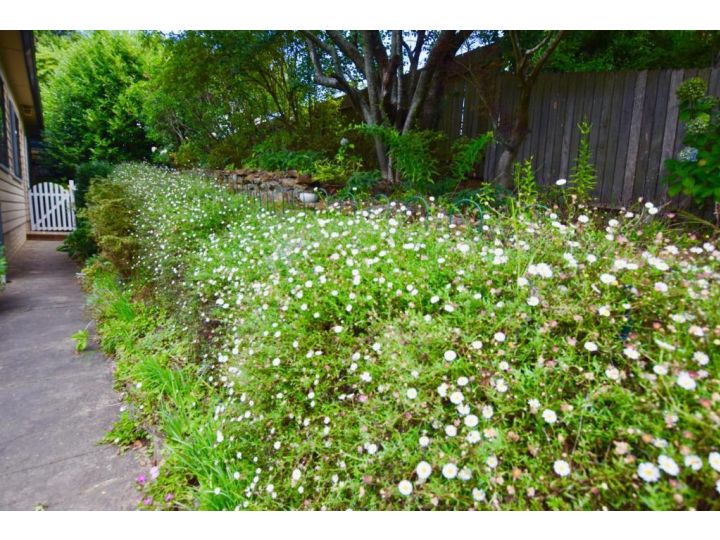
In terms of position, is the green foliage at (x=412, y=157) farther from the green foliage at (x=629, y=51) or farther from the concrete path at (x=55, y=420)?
the concrete path at (x=55, y=420)

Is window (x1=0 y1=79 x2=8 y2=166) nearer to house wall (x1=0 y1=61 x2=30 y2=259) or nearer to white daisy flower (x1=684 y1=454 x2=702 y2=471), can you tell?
house wall (x1=0 y1=61 x2=30 y2=259)

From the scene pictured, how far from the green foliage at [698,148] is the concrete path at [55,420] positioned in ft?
15.5

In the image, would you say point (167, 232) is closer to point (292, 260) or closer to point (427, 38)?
point (292, 260)

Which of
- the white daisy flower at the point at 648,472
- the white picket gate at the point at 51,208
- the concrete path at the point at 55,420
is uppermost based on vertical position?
the white daisy flower at the point at 648,472

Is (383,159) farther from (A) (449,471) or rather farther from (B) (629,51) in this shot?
(A) (449,471)

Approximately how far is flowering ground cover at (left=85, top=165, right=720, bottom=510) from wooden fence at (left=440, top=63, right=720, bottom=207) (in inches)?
105

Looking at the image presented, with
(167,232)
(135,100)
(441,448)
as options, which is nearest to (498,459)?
(441,448)

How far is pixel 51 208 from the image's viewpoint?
13188mm

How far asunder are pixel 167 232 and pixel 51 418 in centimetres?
211

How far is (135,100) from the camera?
45.5 ft

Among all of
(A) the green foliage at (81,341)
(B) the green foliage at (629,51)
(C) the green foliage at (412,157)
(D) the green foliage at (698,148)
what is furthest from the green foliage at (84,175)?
(D) the green foliage at (698,148)

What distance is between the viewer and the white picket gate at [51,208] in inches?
508

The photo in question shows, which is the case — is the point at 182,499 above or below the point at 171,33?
below

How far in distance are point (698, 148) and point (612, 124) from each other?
1026mm
